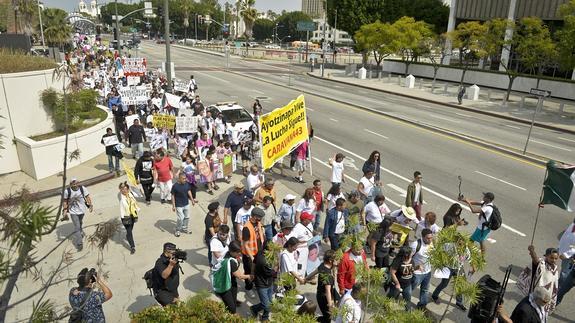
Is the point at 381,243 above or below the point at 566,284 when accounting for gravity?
above

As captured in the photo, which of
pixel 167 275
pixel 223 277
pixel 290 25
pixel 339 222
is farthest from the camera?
pixel 290 25

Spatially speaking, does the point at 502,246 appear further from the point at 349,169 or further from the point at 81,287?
the point at 81,287

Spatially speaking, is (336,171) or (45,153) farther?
(45,153)

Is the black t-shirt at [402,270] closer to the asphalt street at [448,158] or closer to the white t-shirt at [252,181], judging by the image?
the asphalt street at [448,158]

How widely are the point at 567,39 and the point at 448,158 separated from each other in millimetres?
15770

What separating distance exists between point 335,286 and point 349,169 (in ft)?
28.6

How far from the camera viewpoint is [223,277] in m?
6.60

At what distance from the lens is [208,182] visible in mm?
12641

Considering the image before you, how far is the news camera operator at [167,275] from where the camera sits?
6316 millimetres

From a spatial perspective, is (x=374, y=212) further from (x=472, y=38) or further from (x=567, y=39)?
(x=472, y=38)

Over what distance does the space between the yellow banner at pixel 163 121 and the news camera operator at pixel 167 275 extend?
9404 millimetres

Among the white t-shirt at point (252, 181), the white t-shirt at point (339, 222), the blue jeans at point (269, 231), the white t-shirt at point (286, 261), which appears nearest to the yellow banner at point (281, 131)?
the white t-shirt at point (252, 181)

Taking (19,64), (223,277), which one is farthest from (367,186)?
(19,64)

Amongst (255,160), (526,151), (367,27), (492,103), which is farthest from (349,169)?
(367,27)
